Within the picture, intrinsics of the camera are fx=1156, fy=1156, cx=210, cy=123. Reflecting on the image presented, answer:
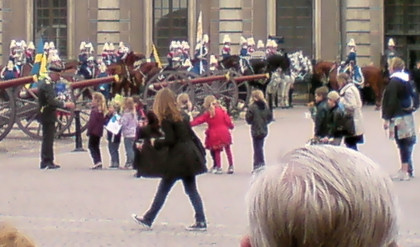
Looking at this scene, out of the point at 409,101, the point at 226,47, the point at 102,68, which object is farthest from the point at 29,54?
the point at 409,101

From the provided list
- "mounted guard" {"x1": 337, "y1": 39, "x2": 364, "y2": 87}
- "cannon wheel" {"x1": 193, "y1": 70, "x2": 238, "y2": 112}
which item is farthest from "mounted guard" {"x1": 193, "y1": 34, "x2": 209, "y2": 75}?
"mounted guard" {"x1": 337, "y1": 39, "x2": 364, "y2": 87}

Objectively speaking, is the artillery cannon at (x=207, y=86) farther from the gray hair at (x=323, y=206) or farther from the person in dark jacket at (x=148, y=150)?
the gray hair at (x=323, y=206)

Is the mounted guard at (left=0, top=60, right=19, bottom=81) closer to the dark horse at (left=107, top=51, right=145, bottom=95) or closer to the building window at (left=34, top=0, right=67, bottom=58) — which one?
the dark horse at (left=107, top=51, right=145, bottom=95)

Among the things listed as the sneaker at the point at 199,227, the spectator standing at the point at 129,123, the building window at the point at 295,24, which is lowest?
the sneaker at the point at 199,227

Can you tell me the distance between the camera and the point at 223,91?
28328 millimetres

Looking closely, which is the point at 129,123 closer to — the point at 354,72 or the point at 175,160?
the point at 175,160

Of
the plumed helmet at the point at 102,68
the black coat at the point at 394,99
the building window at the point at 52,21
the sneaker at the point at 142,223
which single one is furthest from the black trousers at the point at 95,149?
the building window at the point at 52,21

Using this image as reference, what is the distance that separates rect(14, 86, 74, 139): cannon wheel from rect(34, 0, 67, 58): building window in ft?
53.5

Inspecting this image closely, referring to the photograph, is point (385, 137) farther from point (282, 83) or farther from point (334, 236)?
point (334, 236)

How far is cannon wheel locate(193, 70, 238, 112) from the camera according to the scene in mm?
27922

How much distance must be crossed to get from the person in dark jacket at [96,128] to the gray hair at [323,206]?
14.8 metres

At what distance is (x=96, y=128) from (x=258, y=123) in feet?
8.75

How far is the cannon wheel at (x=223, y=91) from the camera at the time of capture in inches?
1099

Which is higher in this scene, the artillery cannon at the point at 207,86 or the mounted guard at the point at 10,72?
the mounted guard at the point at 10,72
